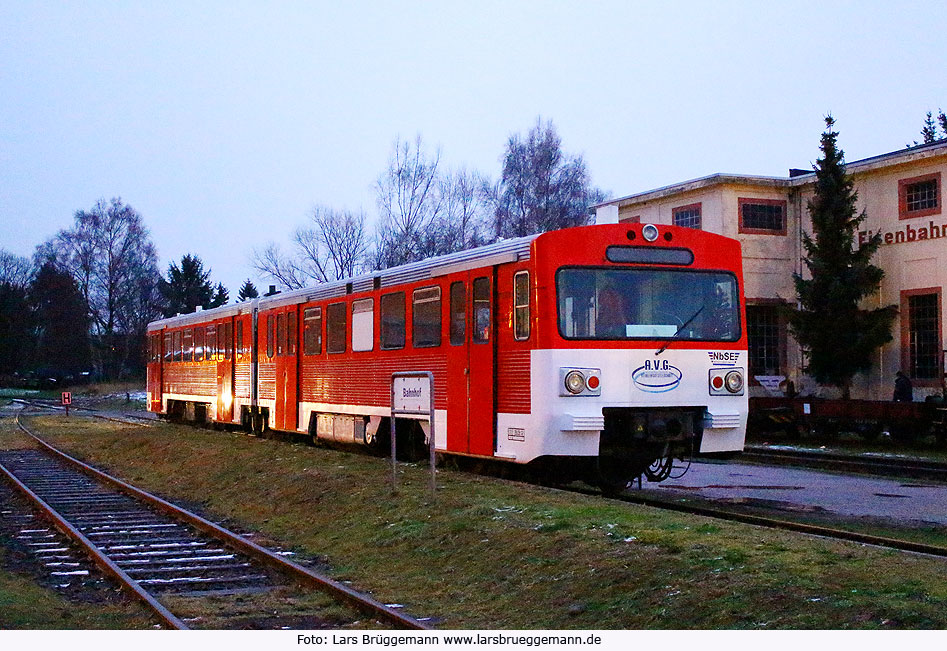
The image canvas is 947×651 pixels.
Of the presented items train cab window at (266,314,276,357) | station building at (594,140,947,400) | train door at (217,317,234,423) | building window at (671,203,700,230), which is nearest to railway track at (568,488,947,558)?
train cab window at (266,314,276,357)

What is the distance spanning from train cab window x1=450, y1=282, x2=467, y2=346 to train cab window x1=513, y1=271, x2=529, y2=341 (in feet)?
4.42

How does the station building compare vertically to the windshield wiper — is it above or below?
above

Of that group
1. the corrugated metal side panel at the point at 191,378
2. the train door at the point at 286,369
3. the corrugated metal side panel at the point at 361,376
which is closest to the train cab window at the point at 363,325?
the corrugated metal side panel at the point at 361,376

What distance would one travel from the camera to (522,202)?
56.1 metres

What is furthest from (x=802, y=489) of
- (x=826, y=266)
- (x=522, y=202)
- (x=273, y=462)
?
(x=522, y=202)

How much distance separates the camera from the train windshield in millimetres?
12867

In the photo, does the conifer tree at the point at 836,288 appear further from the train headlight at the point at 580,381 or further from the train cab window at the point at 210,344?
the train headlight at the point at 580,381

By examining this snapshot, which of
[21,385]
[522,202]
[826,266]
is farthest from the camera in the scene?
[21,385]

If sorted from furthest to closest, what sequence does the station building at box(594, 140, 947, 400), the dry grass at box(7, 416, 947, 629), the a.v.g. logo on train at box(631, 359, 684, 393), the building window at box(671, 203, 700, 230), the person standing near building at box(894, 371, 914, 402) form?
the building window at box(671, 203, 700, 230) < the station building at box(594, 140, 947, 400) < the person standing near building at box(894, 371, 914, 402) < the a.v.g. logo on train at box(631, 359, 684, 393) < the dry grass at box(7, 416, 947, 629)

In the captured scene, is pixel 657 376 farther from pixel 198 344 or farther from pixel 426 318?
pixel 198 344

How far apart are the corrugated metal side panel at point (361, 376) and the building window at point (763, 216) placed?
1769 centimetres

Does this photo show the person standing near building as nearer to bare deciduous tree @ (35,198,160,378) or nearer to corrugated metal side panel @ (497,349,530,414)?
corrugated metal side panel @ (497,349,530,414)
